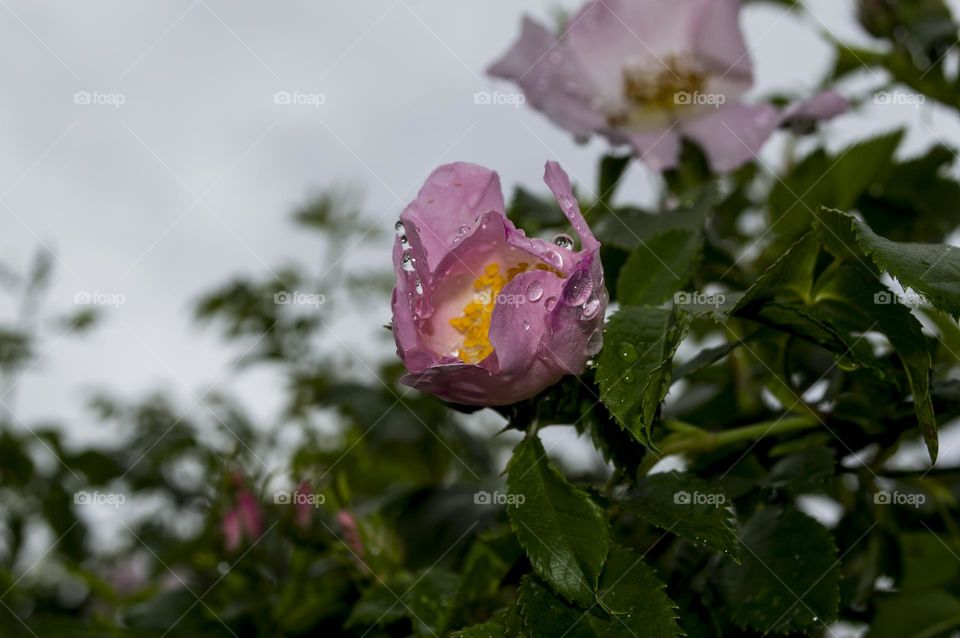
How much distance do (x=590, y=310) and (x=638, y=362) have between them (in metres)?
0.04

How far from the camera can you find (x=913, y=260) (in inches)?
19.2

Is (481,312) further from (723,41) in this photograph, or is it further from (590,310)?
(723,41)

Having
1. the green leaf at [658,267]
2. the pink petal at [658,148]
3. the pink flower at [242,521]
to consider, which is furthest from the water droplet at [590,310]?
the pink flower at [242,521]

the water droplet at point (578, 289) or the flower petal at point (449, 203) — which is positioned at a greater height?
the flower petal at point (449, 203)

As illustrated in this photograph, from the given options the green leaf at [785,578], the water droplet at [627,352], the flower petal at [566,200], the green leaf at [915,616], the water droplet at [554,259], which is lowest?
the green leaf at [915,616]

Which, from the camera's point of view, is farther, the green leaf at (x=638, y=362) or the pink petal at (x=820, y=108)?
the pink petal at (x=820, y=108)

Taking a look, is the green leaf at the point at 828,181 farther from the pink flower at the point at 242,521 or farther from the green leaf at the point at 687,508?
the pink flower at the point at 242,521

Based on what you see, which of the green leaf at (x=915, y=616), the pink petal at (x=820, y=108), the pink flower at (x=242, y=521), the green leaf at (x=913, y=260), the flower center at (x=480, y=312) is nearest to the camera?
the green leaf at (x=913, y=260)

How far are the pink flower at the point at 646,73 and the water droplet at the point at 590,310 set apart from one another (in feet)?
1.39

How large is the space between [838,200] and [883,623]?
0.41 metres

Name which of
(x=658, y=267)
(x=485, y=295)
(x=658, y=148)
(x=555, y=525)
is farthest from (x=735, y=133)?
(x=555, y=525)

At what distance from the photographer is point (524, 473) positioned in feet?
1.74

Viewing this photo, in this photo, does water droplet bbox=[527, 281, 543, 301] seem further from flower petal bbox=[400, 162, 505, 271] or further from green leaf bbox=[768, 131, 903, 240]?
green leaf bbox=[768, 131, 903, 240]

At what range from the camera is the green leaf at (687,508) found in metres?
0.49
